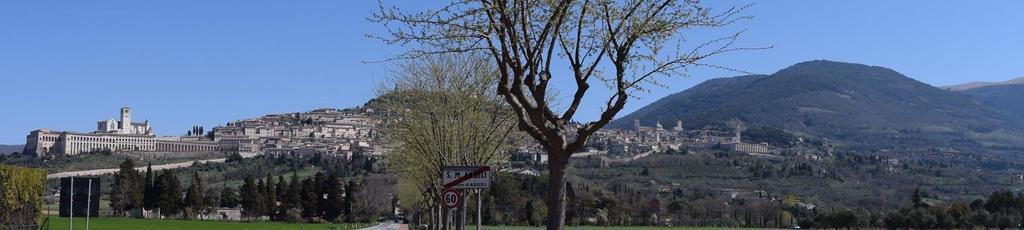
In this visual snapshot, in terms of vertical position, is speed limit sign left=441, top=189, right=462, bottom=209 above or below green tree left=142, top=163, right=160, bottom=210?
above

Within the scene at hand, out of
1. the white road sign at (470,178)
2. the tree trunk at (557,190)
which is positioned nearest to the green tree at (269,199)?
the white road sign at (470,178)

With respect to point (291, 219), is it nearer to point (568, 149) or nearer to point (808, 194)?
point (808, 194)

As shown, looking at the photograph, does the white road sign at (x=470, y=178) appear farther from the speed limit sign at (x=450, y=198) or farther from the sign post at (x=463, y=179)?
the speed limit sign at (x=450, y=198)

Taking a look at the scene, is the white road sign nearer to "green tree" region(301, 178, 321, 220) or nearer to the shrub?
the shrub

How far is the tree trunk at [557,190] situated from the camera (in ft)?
47.5

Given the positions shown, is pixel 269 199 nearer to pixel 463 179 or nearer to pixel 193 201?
pixel 193 201

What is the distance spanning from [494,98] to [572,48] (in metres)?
20.9

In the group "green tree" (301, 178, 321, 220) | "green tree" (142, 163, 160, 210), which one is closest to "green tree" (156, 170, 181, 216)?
"green tree" (142, 163, 160, 210)

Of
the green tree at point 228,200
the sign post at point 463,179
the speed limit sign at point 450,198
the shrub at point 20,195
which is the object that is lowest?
the green tree at point 228,200

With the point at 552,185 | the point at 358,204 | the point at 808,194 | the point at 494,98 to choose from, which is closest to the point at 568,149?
the point at 552,185

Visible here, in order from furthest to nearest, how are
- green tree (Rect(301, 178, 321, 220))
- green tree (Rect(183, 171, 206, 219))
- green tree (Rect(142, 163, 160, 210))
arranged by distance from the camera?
1. green tree (Rect(183, 171, 206, 219))
2. green tree (Rect(142, 163, 160, 210))
3. green tree (Rect(301, 178, 321, 220))

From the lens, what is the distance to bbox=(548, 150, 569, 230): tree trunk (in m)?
14.5

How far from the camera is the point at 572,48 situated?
1523 cm

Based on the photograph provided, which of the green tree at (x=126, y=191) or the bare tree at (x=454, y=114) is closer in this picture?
the bare tree at (x=454, y=114)
